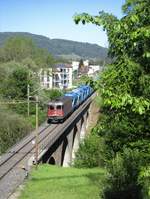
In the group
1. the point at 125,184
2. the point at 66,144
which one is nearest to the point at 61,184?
the point at 125,184

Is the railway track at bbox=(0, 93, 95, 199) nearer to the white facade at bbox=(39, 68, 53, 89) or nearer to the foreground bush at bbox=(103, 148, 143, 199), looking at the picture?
the foreground bush at bbox=(103, 148, 143, 199)

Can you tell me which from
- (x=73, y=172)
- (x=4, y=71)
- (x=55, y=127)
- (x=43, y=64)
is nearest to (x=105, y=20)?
(x=73, y=172)

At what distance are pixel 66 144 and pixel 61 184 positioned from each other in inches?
1316

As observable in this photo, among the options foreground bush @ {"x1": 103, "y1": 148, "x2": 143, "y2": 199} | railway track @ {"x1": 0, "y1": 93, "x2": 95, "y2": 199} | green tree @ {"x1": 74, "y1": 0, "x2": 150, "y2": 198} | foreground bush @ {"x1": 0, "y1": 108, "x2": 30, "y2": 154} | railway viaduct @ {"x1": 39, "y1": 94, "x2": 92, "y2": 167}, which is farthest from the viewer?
foreground bush @ {"x1": 0, "y1": 108, "x2": 30, "y2": 154}

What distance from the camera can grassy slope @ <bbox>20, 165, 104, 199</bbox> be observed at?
22.6 meters

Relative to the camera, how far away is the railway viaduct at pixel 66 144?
145 feet

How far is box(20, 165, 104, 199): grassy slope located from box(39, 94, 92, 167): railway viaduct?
22.0 feet

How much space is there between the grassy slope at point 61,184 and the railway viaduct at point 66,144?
22.0 ft

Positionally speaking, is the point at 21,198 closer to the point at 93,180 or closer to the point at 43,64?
the point at 93,180

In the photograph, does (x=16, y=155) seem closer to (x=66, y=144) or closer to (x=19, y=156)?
(x=19, y=156)

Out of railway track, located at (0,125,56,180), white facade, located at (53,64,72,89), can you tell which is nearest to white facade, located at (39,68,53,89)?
white facade, located at (53,64,72,89)

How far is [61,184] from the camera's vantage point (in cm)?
2531

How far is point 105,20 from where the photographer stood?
10227 millimetres

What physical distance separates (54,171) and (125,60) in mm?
21206
